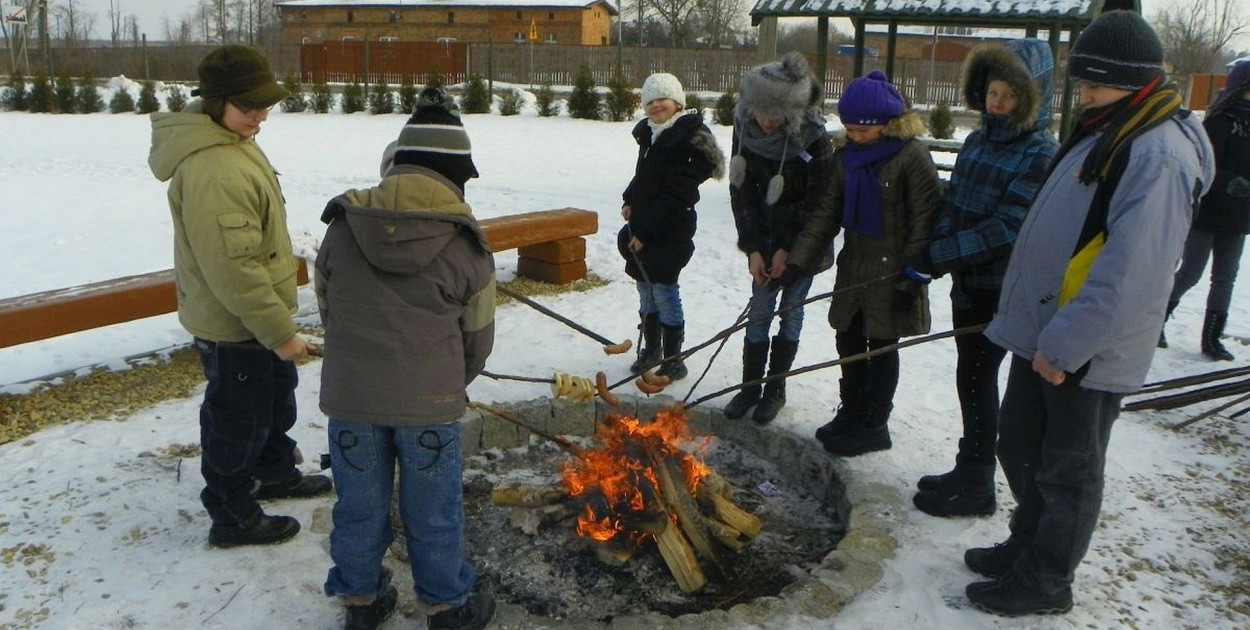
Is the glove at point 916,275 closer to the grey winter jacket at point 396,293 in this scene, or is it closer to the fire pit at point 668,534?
the fire pit at point 668,534

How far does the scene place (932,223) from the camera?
11.9 feet

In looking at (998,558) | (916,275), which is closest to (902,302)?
(916,275)

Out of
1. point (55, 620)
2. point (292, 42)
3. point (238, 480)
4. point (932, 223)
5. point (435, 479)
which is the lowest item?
point (55, 620)

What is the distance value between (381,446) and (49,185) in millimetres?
10112

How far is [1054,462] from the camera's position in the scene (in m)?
2.79

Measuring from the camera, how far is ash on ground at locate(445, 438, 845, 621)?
3.25 metres

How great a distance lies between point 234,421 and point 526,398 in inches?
67.5

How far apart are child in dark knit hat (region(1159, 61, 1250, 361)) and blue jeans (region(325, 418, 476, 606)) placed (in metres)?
4.76

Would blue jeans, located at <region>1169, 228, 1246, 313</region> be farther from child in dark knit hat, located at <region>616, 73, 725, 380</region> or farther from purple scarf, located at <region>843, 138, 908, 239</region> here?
child in dark knit hat, located at <region>616, 73, 725, 380</region>

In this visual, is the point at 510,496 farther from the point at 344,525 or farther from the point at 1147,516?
the point at 1147,516

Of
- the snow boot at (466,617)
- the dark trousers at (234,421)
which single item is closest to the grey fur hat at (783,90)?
the dark trousers at (234,421)

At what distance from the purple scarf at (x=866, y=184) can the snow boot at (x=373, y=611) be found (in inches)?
88.1

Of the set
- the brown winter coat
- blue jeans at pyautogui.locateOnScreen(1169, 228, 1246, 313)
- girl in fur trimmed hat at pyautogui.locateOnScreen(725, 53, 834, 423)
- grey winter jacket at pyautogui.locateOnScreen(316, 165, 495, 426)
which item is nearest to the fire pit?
girl in fur trimmed hat at pyautogui.locateOnScreen(725, 53, 834, 423)

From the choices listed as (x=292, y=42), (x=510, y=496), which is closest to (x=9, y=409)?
(x=510, y=496)
